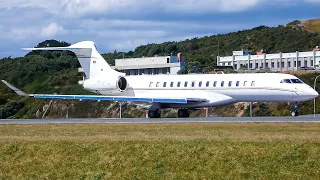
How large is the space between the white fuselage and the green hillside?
7234 millimetres

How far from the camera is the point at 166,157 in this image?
21.8 m

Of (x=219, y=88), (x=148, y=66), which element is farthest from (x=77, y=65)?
(x=219, y=88)

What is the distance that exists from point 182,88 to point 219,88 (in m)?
3.57

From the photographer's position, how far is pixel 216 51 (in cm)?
13825

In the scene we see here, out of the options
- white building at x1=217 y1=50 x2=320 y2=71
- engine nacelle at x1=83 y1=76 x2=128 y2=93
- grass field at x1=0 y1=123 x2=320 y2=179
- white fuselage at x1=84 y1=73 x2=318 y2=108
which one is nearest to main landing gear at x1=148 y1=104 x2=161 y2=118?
white fuselage at x1=84 y1=73 x2=318 y2=108

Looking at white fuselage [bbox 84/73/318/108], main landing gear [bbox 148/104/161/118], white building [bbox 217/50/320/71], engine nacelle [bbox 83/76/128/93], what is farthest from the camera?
white building [bbox 217/50/320/71]

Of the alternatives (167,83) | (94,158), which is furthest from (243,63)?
(94,158)

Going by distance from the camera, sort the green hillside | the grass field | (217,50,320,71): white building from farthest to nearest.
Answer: (217,50,320,71): white building, the green hillside, the grass field

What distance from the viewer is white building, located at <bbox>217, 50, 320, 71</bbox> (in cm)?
10111

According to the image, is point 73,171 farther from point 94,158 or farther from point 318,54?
point 318,54

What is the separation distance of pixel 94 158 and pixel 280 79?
25276 mm

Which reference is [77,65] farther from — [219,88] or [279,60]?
[219,88]

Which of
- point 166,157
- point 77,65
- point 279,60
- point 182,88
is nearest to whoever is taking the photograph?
point 166,157

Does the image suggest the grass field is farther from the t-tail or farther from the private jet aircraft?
the t-tail
